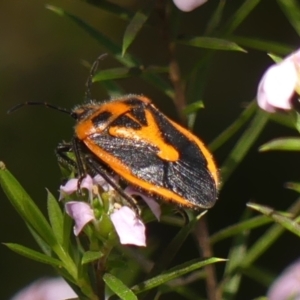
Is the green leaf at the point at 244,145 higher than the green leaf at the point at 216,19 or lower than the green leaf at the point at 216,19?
lower

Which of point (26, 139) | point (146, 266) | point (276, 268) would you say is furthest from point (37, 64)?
point (146, 266)

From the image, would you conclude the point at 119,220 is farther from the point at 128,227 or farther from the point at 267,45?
the point at 267,45

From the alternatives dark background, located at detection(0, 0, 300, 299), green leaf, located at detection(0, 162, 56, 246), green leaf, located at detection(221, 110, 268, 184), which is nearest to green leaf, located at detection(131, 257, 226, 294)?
green leaf, located at detection(0, 162, 56, 246)

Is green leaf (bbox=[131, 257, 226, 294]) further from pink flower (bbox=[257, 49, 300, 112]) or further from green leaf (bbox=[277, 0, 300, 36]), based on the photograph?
green leaf (bbox=[277, 0, 300, 36])

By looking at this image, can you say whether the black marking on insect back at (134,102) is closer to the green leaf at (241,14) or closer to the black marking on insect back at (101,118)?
the black marking on insect back at (101,118)

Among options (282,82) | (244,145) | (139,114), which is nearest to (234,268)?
(244,145)

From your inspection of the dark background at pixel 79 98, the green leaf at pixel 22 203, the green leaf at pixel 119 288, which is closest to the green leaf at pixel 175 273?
the green leaf at pixel 119 288
